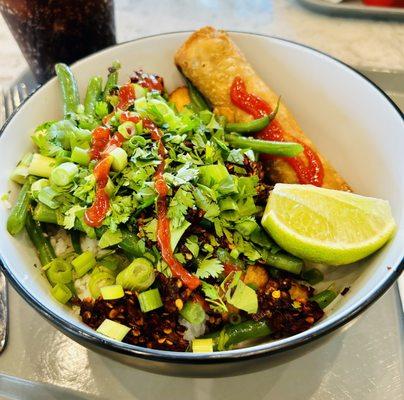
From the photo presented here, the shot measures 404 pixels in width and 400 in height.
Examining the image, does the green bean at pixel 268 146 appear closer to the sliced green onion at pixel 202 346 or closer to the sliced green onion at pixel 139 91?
the sliced green onion at pixel 139 91

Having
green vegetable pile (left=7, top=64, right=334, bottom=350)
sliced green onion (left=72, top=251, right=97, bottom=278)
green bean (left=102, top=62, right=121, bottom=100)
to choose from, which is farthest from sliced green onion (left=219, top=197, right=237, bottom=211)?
green bean (left=102, top=62, right=121, bottom=100)

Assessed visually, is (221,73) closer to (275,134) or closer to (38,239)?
(275,134)

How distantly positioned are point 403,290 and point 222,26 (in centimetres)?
162

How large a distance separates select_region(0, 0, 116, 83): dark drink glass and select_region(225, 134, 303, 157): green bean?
0.75 m

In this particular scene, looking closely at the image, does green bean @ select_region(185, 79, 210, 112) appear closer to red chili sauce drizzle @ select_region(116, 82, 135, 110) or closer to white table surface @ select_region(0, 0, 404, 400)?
red chili sauce drizzle @ select_region(116, 82, 135, 110)

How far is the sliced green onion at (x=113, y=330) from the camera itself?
1.03 m

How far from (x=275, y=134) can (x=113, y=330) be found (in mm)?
754

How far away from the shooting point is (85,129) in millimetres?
1337

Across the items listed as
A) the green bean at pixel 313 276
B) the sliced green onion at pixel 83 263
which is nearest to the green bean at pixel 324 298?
the green bean at pixel 313 276

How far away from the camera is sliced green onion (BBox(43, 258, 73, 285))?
1.17 m

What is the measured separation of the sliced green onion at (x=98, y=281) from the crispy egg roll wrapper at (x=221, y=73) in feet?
1.93

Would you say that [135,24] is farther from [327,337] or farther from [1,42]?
[327,337]

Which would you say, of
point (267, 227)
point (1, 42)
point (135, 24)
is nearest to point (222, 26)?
point (135, 24)

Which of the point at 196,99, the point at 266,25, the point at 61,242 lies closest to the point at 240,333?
the point at 61,242
